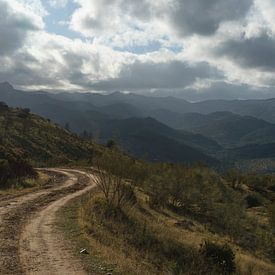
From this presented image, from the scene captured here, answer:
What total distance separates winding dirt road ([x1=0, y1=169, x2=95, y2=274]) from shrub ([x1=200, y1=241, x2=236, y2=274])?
8683mm

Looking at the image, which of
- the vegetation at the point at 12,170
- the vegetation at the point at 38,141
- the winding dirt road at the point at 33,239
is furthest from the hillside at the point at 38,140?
the winding dirt road at the point at 33,239

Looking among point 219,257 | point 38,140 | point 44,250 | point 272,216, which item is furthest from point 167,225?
point 38,140

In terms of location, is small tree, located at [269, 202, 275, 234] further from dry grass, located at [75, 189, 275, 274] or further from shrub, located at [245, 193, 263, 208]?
shrub, located at [245, 193, 263, 208]

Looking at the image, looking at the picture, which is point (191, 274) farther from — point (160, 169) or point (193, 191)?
point (160, 169)

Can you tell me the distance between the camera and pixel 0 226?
70.6 feet

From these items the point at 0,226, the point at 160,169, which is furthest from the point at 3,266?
the point at 160,169

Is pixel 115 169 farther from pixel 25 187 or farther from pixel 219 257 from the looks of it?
pixel 25 187

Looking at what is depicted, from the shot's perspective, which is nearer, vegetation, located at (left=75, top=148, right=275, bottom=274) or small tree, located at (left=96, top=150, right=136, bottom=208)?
vegetation, located at (left=75, top=148, right=275, bottom=274)

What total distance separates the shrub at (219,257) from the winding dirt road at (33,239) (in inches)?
342

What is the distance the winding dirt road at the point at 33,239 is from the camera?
1495cm

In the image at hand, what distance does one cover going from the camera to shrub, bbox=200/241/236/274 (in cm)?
2305

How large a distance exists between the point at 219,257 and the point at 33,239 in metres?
10.6

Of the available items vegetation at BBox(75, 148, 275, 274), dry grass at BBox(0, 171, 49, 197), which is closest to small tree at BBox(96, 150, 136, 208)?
vegetation at BBox(75, 148, 275, 274)

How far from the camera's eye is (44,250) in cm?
1727
